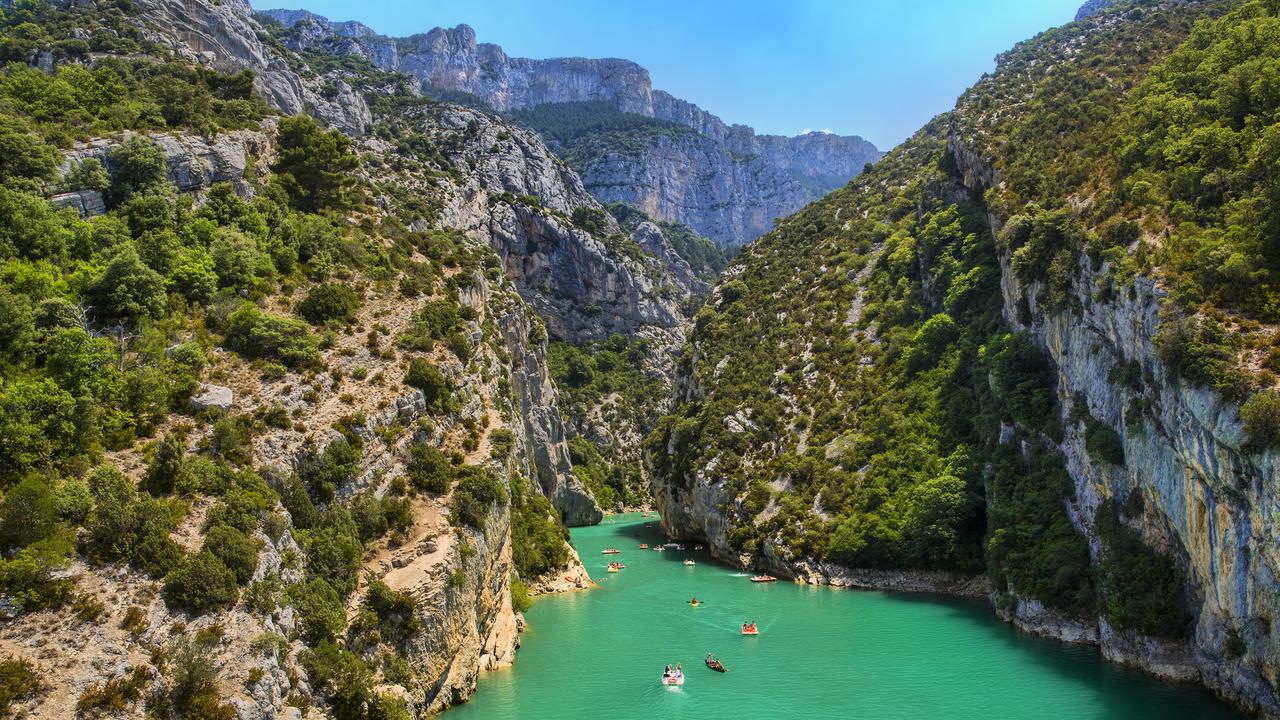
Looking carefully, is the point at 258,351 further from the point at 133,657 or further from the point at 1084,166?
the point at 1084,166

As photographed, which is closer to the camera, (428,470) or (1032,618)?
(428,470)

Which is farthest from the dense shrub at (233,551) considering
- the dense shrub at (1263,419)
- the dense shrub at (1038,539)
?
the dense shrub at (1038,539)

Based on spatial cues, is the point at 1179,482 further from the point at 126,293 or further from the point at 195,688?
the point at 126,293

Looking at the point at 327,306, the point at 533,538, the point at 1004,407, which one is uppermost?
the point at 327,306

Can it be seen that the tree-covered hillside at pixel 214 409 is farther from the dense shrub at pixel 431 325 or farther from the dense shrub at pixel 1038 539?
the dense shrub at pixel 1038 539

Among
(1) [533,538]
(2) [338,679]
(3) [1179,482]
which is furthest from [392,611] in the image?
(3) [1179,482]

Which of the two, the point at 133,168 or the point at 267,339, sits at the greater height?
the point at 133,168

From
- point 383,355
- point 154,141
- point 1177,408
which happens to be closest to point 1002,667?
point 1177,408
